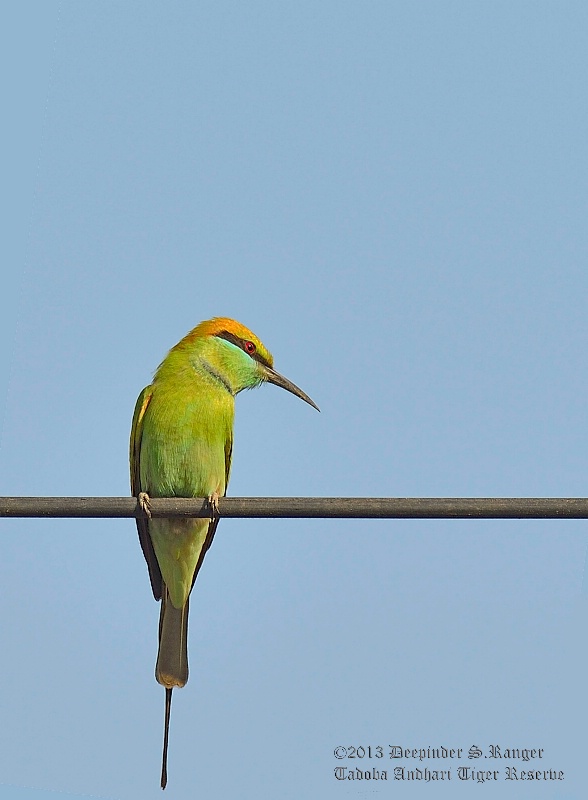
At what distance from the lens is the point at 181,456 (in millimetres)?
4125

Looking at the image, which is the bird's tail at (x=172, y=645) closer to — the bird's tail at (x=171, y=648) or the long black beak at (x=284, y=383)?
the bird's tail at (x=171, y=648)

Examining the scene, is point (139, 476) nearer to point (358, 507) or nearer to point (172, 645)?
point (172, 645)

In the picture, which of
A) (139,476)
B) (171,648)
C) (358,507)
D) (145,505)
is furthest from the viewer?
(139,476)

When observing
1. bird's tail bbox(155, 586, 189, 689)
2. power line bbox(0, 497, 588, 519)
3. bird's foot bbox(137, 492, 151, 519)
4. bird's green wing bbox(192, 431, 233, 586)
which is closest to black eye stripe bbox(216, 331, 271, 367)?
bird's green wing bbox(192, 431, 233, 586)

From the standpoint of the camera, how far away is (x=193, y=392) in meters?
4.23

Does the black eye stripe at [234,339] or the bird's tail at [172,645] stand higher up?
the black eye stripe at [234,339]

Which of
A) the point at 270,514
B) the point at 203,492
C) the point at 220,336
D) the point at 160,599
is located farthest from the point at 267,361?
the point at 270,514

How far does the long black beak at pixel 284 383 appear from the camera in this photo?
4531 mm

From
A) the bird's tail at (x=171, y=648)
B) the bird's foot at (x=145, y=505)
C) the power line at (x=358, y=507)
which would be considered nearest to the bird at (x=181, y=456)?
the bird's tail at (x=171, y=648)

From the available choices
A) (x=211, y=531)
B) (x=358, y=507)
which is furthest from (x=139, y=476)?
(x=358, y=507)

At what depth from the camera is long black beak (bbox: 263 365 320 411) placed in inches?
178

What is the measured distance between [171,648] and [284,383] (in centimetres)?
125

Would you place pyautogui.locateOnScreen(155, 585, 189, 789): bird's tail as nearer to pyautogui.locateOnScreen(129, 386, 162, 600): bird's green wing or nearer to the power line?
pyautogui.locateOnScreen(129, 386, 162, 600): bird's green wing

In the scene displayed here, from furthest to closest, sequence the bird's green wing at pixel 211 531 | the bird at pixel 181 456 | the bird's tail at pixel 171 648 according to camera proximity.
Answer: the bird's green wing at pixel 211 531 → the bird at pixel 181 456 → the bird's tail at pixel 171 648
